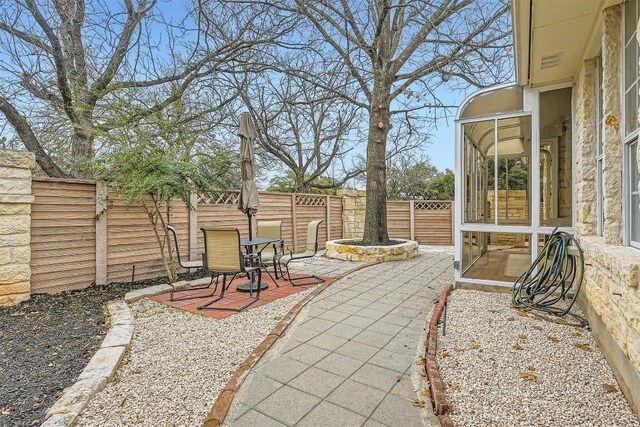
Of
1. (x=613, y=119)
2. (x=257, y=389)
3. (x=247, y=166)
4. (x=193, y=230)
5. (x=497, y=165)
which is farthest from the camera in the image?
(x=193, y=230)

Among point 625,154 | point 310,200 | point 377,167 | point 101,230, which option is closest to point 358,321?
point 625,154

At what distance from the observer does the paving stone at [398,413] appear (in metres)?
1.84

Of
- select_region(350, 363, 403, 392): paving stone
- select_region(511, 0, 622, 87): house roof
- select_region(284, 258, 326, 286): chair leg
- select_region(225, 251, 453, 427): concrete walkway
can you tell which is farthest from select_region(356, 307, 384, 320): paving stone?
select_region(511, 0, 622, 87): house roof

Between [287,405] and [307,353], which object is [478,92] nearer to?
[307,353]

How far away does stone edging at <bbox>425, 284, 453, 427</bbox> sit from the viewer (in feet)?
6.17

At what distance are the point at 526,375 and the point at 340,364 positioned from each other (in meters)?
1.27

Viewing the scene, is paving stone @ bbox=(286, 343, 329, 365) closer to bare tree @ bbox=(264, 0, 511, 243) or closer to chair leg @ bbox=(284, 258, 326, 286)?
chair leg @ bbox=(284, 258, 326, 286)

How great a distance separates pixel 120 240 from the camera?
5055 millimetres

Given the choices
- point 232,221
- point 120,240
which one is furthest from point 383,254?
point 120,240

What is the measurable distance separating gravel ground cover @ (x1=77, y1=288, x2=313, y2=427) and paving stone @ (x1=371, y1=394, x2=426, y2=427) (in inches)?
40.1

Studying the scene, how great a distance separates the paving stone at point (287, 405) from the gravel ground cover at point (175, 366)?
0.36 metres

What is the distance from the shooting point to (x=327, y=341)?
9.64 feet

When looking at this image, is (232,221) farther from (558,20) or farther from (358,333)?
(558,20)

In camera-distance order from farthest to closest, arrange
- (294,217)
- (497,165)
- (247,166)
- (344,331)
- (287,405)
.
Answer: (294,217), (247,166), (497,165), (344,331), (287,405)
